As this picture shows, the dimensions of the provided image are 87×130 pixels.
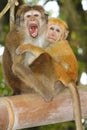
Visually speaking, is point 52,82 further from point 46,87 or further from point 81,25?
point 81,25

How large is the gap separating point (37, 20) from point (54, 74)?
49 centimetres

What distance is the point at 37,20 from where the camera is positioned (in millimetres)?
3041

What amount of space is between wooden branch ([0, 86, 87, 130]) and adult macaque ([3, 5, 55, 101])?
33 cm

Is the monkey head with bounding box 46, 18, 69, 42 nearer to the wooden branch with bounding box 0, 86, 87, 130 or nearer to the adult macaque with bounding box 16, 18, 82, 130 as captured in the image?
the adult macaque with bounding box 16, 18, 82, 130

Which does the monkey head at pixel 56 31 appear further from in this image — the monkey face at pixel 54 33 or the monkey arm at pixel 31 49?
the monkey arm at pixel 31 49

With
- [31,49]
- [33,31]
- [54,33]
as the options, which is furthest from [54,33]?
[31,49]

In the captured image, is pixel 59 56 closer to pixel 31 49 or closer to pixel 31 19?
pixel 31 49

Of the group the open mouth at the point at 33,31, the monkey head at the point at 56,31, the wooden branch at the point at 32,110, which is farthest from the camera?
the monkey head at the point at 56,31

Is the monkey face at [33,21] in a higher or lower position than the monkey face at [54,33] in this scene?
higher

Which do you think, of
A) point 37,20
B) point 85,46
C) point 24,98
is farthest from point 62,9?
point 24,98

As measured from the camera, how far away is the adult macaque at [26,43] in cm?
281

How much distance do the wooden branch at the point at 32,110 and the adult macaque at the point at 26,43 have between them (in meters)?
0.33

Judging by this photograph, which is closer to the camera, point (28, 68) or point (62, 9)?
point (28, 68)

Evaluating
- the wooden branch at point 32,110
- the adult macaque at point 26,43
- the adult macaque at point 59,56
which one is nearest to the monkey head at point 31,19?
the adult macaque at point 26,43
